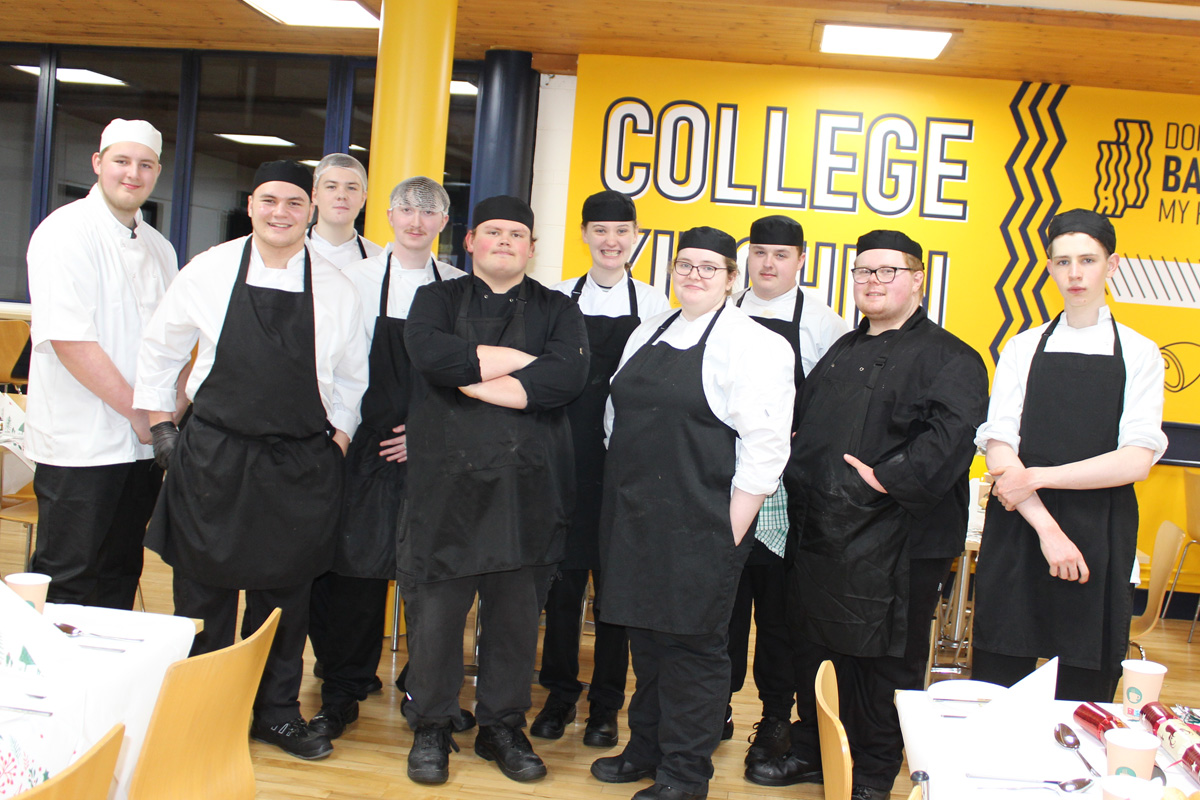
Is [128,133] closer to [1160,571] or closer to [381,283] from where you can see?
[381,283]

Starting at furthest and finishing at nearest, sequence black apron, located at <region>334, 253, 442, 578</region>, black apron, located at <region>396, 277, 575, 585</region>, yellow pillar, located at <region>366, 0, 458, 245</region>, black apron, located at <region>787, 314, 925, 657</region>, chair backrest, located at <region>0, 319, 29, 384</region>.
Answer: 1. chair backrest, located at <region>0, 319, 29, 384</region>
2. yellow pillar, located at <region>366, 0, 458, 245</region>
3. black apron, located at <region>334, 253, 442, 578</region>
4. black apron, located at <region>396, 277, 575, 585</region>
5. black apron, located at <region>787, 314, 925, 657</region>

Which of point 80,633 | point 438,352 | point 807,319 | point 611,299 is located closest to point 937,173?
point 807,319

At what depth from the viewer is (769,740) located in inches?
119

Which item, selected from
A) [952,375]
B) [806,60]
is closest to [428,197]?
[952,375]

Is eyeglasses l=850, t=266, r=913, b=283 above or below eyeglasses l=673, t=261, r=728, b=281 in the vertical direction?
above

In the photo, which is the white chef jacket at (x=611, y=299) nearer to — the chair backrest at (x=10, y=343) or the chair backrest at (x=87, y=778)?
the chair backrest at (x=87, y=778)

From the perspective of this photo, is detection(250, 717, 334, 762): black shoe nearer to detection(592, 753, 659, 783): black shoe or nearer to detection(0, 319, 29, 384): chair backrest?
detection(592, 753, 659, 783): black shoe

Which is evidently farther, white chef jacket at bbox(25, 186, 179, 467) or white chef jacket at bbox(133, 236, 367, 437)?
white chef jacket at bbox(25, 186, 179, 467)

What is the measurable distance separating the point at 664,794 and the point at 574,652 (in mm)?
720

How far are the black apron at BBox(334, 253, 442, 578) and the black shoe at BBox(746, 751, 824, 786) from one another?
1330mm

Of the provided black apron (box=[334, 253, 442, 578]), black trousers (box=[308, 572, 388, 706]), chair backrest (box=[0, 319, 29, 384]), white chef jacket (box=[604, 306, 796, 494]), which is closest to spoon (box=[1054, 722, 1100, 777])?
white chef jacket (box=[604, 306, 796, 494])

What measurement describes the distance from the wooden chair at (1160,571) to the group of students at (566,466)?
51.0 inches

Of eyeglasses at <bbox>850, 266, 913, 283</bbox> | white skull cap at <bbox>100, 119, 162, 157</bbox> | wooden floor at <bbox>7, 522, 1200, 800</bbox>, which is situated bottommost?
wooden floor at <bbox>7, 522, 1200, 800</bbox>

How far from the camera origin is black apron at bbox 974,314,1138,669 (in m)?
2.47
